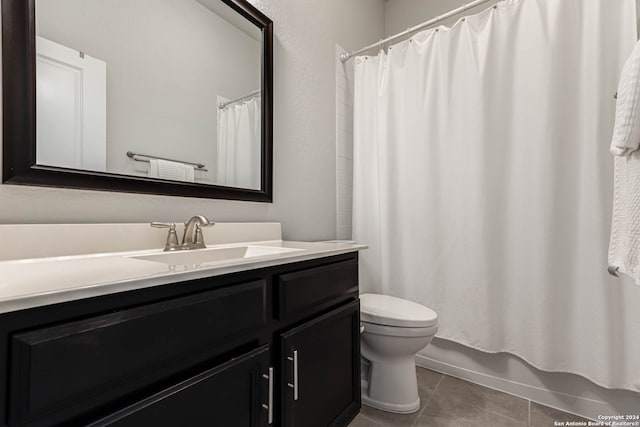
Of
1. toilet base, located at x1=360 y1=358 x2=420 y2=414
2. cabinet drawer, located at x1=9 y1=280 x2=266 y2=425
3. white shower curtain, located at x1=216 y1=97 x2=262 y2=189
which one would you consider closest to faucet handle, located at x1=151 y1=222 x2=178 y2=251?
white shower curtain, located at x1=216 y1=97 x2=262 y2=189

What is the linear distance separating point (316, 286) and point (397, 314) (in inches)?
23.2

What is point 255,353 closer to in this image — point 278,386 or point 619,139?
point 278,386

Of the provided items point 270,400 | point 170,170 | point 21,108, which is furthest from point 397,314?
point 21,108

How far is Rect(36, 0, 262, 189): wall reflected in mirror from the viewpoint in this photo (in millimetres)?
857

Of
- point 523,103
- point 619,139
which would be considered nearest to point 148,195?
point 619,139

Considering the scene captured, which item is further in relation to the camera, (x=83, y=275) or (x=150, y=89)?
(x=150, y=89)

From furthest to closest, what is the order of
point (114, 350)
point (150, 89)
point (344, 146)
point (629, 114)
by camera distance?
point (344, 146) < point (150, 89) < point (629, 114) < point (114, 350)

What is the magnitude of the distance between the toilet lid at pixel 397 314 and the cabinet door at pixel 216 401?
27.2 inches

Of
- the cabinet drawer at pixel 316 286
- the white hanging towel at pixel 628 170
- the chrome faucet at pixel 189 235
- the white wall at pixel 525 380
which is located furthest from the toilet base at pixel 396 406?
the chrome faucet at pixel 189 235

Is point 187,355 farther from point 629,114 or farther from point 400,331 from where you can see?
point 629,114

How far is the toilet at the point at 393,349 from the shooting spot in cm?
133

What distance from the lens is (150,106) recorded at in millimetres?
1064

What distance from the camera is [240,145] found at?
1.36 m

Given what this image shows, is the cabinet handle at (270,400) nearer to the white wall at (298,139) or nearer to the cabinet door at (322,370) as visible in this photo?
the cabinet door at (322,370)
